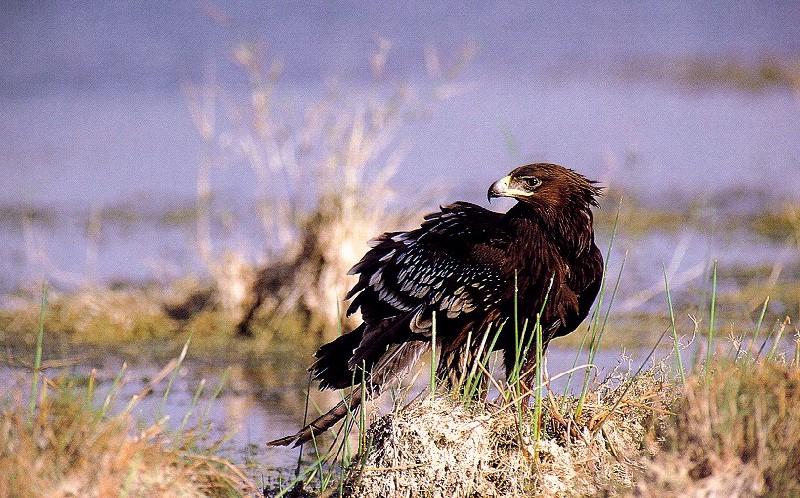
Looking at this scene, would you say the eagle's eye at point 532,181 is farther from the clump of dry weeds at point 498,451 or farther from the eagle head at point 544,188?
the clump of dry weeds at point 498,451

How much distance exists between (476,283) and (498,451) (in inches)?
37.1

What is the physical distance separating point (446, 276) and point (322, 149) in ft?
11.7

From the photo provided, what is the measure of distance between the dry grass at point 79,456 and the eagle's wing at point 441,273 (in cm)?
183

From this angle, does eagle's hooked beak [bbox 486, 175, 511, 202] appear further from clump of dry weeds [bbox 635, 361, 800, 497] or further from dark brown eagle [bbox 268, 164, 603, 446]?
clump of dry weeds [bbox 635, 361, 800, 497]

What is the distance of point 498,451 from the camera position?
17.8 feet

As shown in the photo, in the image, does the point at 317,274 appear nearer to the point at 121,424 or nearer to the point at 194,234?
the point at 194,234

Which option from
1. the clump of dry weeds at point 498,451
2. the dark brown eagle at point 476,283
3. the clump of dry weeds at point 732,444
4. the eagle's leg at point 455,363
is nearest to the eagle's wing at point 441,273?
the dark brown eagle at point 476,283

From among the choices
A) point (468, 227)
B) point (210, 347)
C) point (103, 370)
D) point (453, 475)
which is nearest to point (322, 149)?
point (210, 347)

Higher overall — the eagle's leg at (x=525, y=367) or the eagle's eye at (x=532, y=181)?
the eagle's eye at (x=532, y=181)

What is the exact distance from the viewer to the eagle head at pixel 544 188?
6309 millimetres

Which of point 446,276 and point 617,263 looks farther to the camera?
point 617,263

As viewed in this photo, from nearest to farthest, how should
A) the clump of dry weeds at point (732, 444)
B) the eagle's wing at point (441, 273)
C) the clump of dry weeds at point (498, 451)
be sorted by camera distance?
1. the clump of dry weeds at point (732, 444)
2. the clump of dry weeds at point (498, 451)
3. the eagle's wing at point (441, 273)

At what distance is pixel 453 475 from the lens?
5363 millimetres

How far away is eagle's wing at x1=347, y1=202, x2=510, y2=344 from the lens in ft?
20.2
